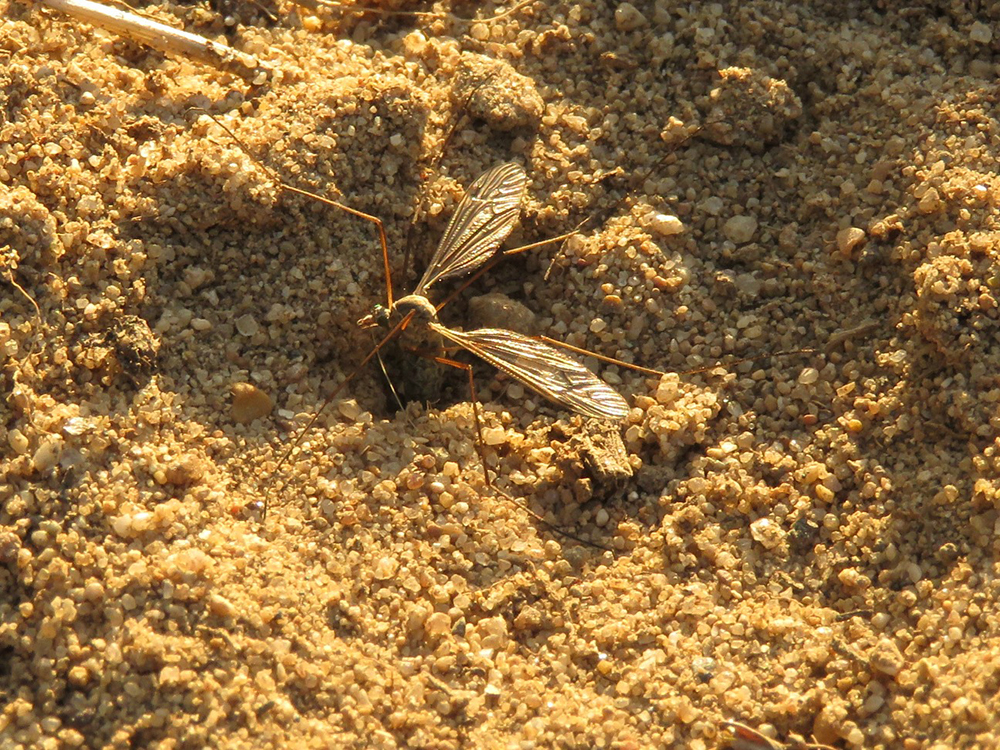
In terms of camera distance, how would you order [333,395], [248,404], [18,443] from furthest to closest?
[333,395], [248,404], [18,443]

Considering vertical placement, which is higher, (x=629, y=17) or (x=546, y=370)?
(x=629, y=17)

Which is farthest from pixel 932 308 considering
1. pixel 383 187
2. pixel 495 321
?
pixel 383 187

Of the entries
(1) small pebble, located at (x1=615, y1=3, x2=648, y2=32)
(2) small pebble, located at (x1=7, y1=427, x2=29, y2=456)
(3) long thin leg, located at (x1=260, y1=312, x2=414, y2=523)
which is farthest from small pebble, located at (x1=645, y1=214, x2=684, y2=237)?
(2) small pebble, located at (x1=7, y1=427, x2=29, y2=456)

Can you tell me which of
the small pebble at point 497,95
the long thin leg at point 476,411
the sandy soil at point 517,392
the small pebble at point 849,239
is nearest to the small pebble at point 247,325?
the sandy soil at point 517,392

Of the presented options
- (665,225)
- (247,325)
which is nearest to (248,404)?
(247,325)

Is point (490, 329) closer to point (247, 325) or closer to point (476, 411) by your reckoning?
point (476, 411)

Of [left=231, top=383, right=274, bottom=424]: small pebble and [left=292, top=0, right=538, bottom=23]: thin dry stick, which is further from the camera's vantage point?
[left=292, top=0, right=538, bottom=23]: thin dry stick

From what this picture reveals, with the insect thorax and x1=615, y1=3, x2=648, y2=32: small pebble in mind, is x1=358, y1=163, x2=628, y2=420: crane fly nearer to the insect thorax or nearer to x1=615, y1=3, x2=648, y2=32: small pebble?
the insect thorax
